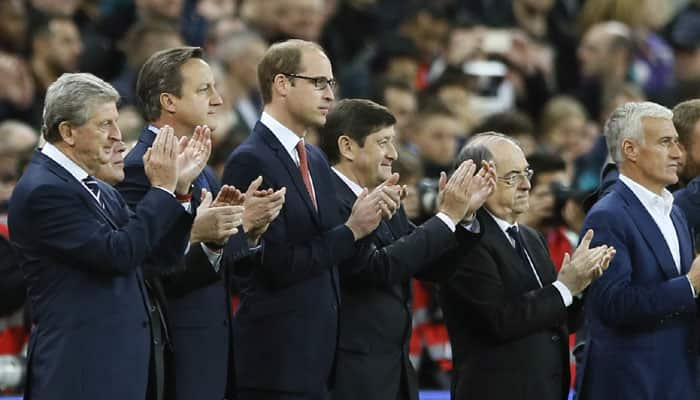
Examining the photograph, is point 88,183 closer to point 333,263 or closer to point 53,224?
point 53,224

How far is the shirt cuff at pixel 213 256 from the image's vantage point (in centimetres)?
553

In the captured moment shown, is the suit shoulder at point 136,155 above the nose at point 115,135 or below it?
below

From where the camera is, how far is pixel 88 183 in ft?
17.2

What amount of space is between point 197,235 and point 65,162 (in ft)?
1.77

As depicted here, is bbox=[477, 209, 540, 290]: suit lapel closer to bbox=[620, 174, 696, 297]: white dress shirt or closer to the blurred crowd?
bbox=[620, 174, 696, 297]: white dress shirt

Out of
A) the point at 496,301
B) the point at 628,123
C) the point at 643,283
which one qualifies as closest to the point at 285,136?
the point at 496,301

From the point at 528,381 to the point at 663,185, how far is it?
933mm

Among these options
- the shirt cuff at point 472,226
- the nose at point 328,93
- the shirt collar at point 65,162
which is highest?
the nose at point 328,93

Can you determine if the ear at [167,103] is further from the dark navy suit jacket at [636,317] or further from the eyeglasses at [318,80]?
the dark navy suit jacket at [636,317]

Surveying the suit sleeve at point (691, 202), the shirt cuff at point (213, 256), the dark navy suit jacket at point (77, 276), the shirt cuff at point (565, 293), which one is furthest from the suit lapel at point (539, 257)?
the dark navy suit jacket at point (77, 276)

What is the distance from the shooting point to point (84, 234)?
5.03 meters

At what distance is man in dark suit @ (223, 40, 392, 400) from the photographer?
18.6 feet

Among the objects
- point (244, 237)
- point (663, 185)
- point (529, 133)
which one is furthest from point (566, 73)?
point (244, 237)

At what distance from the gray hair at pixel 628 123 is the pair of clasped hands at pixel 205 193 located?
1.45 metres
